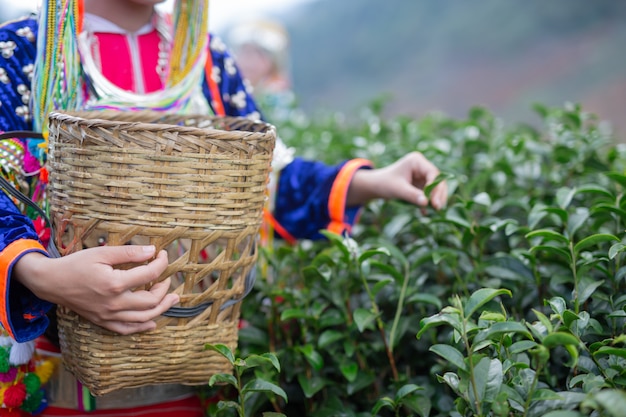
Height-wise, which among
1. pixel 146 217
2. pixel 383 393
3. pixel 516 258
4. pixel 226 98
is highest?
pixel 226 98

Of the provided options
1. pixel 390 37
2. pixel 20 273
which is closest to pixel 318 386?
pixel 20 273

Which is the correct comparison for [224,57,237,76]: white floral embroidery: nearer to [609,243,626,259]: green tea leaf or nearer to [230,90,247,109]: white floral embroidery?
[230,90,247,109]: white floral embroidery

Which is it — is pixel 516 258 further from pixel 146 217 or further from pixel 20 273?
pixel 20 273

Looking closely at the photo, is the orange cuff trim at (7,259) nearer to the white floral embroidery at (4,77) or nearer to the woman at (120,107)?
the woman at (120,107)

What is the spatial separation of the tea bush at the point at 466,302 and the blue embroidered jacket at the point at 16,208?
0.09 metres

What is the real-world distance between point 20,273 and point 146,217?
0.65 ft

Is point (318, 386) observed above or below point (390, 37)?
below

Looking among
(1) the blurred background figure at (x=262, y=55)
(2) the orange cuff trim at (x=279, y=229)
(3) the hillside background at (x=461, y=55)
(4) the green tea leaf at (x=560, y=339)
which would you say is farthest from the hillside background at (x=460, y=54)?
(4) the green tea leaf at (x=560, y=339)

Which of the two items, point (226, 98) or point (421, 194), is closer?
point (421, 194)

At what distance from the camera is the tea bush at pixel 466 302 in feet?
2.68

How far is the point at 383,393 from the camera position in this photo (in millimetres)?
1152

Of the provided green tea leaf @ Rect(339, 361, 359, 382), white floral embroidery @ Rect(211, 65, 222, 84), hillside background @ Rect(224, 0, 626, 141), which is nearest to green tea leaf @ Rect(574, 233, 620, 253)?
green tea leaf @ Rect(339, 361, 359, 382)

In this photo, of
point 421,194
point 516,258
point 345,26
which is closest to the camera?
point 516,258

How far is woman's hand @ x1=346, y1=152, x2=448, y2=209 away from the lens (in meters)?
1.25
